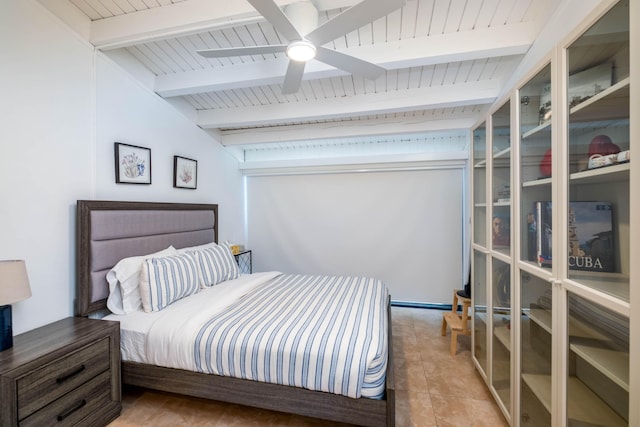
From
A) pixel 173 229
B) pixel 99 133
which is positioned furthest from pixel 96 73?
pixel 173 229

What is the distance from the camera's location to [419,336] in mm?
2988

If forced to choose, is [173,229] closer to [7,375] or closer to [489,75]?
[7,375]

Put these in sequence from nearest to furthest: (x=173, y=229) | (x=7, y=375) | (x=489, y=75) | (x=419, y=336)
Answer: (x=7, y=375) → (x=489, y=75) → (x=173, y=229) → (x=419, y=336)

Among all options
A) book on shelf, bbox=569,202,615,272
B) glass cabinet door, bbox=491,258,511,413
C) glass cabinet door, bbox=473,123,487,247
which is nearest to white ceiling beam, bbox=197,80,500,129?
glass cabinet door, bbox=473,123,487,247

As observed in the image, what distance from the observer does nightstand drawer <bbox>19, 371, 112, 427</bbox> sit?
4.60ft

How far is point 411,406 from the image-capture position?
1914mm

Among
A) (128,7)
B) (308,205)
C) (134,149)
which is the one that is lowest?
(308,205)

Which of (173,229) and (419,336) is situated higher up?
(173,229)

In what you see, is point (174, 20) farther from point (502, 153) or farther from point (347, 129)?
point (502, 153)

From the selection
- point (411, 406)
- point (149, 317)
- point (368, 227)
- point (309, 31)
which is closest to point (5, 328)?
point (149, 317)

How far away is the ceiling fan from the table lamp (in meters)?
1.53

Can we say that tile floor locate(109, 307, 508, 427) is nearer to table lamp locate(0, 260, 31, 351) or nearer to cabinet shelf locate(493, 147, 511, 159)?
table lamp locate(0, 260, 31, 351)

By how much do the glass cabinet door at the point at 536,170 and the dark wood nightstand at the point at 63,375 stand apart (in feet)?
8.49

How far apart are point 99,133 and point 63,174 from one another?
0.43 meters
